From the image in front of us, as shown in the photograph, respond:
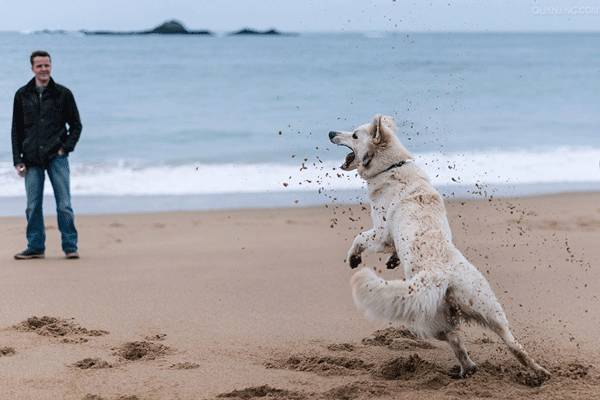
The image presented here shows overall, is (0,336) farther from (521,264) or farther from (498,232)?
(498,232)

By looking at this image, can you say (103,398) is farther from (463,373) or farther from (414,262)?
Answer: (463,373)

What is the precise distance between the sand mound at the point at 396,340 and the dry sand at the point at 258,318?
0.05 feet

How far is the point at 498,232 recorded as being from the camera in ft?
33.7

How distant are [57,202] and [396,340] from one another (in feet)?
14.8

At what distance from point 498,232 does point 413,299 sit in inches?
225

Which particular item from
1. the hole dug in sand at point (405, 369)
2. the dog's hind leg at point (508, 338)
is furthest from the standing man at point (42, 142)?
the dog's hind leg at point (508, 338)

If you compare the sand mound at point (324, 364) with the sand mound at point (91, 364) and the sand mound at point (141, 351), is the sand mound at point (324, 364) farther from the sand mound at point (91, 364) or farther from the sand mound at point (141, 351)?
the sand mound at point (91, 364)

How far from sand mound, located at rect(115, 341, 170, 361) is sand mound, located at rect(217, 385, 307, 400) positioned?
0.95 metres

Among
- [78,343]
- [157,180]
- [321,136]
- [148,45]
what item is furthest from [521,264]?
[148,45]

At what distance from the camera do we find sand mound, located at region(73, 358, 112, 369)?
224 inches

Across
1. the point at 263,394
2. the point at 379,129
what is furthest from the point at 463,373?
the point at 379,129

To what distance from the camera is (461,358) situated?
542 centimetres

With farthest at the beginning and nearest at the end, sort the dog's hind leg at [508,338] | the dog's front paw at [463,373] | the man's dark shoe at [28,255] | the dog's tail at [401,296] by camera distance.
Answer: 1. the man's dark shoe at [28,255]
2. the dog's front paw at [463,373]
3. the dog's hind leg at [508,338]
4. the dog's tail at [401,296]

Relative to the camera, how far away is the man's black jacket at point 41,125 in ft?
29.2
